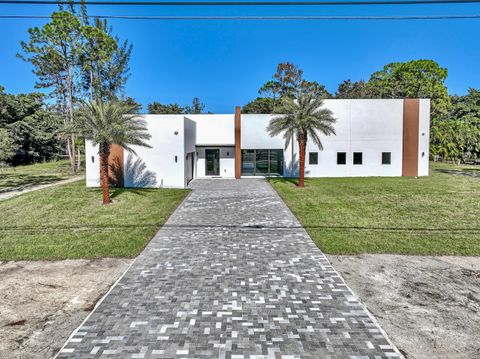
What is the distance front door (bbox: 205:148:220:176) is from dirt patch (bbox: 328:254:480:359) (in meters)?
21.4

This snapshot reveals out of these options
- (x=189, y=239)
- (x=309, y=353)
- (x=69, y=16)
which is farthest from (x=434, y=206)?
(x=69, y=16)

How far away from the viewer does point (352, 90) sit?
56.6m

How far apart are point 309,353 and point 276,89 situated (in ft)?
192

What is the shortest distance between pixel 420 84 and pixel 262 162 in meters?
35.2

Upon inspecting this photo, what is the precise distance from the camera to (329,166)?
2850 centimetres

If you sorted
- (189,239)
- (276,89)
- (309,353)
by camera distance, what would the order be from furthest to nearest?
1. (276,89)
2. (189,239)
3. (309,353)

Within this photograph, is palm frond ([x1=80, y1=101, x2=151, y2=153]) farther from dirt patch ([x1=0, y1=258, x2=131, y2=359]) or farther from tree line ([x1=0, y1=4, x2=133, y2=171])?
tree line ([x1=0, y1=4, x2=133, y2=171])

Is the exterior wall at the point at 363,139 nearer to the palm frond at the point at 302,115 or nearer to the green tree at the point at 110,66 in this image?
the palm frond at the point at 302,115

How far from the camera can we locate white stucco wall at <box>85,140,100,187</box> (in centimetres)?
2261

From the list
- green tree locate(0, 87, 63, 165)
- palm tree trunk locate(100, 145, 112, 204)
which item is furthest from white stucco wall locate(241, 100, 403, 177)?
green tree locate(0, 87, 63, 165)

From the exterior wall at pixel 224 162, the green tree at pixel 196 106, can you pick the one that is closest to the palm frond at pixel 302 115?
the exterior wall at pixel 224 162

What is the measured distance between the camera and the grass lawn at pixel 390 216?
10211mm

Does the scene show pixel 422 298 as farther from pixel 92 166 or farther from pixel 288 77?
pixel 288 77

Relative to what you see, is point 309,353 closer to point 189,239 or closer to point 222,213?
point 189,239
